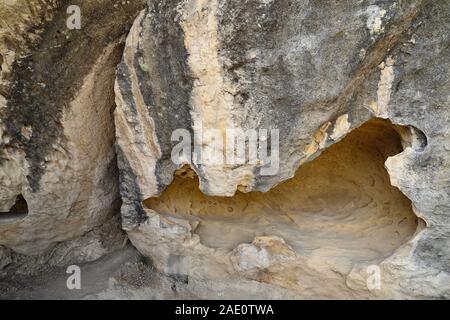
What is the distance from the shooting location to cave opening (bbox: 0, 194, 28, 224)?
246 centimetres

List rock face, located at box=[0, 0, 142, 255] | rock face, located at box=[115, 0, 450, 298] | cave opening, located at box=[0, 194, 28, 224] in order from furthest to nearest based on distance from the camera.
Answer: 1. cave opening, located at box=[0, 194, 28, 224]
2. rock face, located at box=[0, 0, 142, 255]
3. rock face, located at box=[115, 0, 450, 298]

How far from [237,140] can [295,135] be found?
27cm

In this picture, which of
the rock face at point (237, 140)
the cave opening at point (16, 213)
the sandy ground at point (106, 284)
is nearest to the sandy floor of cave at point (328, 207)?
the rock face at point (237, 140)

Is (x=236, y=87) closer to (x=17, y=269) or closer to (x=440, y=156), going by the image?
(x=440, y=156)

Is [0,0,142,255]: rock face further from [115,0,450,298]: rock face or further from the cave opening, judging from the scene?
[115,0,450,298]: rock face

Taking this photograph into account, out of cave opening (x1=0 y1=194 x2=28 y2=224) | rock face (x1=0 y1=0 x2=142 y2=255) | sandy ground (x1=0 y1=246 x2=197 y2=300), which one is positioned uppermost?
rock face (x1=0 y1=0 x2=142 y2=255)

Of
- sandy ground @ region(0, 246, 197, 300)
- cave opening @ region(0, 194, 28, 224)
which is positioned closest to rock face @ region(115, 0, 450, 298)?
sandy ground @ region(0, 246, 197, 300)

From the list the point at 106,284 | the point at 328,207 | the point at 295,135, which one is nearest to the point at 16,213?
the point at 106,284

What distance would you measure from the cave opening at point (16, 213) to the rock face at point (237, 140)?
0.04 feet

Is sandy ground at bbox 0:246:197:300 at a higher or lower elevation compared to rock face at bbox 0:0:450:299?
lower

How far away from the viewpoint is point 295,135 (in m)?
2.05

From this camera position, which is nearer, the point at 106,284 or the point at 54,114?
the point at 54,114

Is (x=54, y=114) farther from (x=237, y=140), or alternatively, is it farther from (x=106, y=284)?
(x=106, y=284)

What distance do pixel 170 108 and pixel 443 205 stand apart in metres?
1.36
